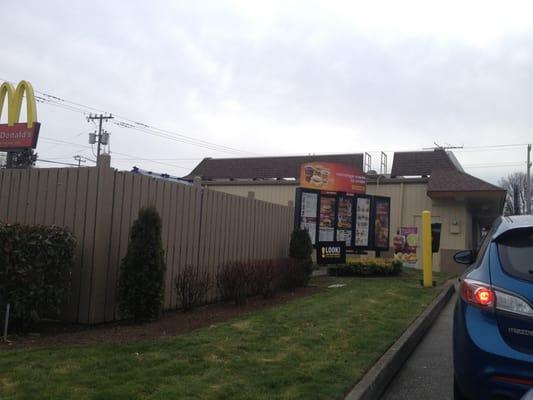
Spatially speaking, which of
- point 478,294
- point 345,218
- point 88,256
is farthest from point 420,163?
point 478,294

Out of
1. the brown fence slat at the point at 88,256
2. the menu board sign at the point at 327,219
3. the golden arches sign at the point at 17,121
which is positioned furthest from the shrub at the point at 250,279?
the golden arches sign at the point at 17,121

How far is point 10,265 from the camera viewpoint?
6.99m

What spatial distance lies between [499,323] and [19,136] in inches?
776

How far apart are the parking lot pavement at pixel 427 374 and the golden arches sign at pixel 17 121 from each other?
1587 cm

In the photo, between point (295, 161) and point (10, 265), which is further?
point (295, 161)

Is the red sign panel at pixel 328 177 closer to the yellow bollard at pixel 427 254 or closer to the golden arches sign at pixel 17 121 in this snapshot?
the yellow bollard at pixel 427 254

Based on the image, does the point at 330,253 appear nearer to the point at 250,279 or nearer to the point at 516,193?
the point at 250,279

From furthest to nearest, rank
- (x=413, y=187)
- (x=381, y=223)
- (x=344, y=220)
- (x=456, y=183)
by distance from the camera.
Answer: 1. (x=413, y=187)
2. (x=456, y=183)
3. (x=381, y=223)
4. (x=344, y=220)

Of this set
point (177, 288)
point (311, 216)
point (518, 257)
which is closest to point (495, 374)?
point (518, 257)

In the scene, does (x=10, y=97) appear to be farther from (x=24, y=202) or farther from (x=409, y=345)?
(x=409, y=345)

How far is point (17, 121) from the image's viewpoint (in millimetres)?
20172

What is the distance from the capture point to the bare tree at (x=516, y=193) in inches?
3236

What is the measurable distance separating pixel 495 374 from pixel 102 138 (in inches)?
1963

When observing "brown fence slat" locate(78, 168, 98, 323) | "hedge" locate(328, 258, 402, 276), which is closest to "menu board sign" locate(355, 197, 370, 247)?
"hedge" locate(328, 258, 402, 276)
